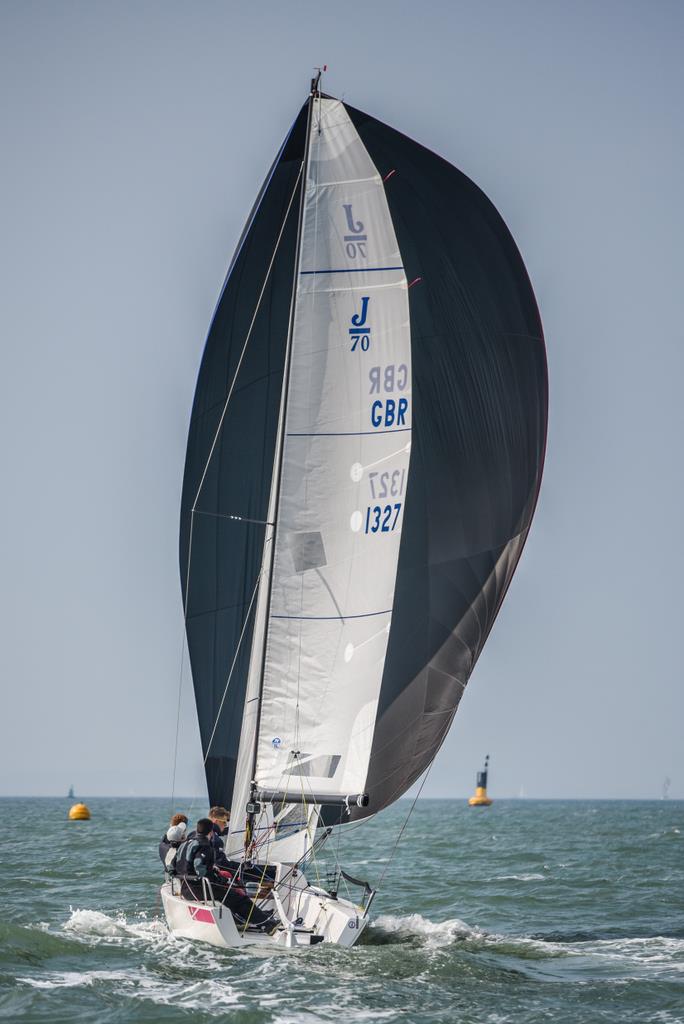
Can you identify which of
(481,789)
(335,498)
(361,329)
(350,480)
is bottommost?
(481,789)

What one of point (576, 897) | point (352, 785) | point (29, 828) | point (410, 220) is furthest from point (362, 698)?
point (29, 828)

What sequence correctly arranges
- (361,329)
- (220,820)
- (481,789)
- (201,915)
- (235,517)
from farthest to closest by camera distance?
(481,789), (235,517), (361,329), (220,820), (201,915)

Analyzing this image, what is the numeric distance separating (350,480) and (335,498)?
0.26m

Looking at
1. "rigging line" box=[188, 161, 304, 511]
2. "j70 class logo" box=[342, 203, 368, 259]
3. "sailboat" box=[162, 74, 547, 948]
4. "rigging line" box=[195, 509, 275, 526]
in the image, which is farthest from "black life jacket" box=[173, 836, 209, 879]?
"j70 class logo" box=[342, 203, 368, 259]

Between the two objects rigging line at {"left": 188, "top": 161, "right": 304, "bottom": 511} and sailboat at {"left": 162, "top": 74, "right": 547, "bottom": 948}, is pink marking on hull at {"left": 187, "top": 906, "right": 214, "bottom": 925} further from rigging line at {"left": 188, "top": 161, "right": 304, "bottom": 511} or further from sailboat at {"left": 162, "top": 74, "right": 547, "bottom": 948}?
rigging line at {"left": 188, "top": 161, "right": 304, "bottom": 511}

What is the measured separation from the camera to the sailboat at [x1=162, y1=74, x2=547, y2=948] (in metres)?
12.9

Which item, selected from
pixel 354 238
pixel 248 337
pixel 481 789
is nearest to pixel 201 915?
pixel 248 337

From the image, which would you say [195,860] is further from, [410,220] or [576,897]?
[576,897]

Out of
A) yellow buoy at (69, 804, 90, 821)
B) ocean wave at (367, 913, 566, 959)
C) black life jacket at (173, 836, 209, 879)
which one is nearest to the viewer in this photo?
black life jacket at (173, 836, 209, 879)

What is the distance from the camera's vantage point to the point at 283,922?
38.7ft

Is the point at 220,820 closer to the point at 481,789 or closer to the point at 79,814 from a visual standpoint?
the point at 79,814

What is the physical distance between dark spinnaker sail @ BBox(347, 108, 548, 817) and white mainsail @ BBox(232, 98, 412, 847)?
47 cm

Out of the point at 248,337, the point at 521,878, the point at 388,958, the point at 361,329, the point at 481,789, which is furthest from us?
the point at 481,789

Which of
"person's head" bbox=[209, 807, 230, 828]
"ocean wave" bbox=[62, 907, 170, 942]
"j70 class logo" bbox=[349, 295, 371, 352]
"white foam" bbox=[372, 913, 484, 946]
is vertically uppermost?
"j70 class logo" bbox=[349, 295, 371, 352]
